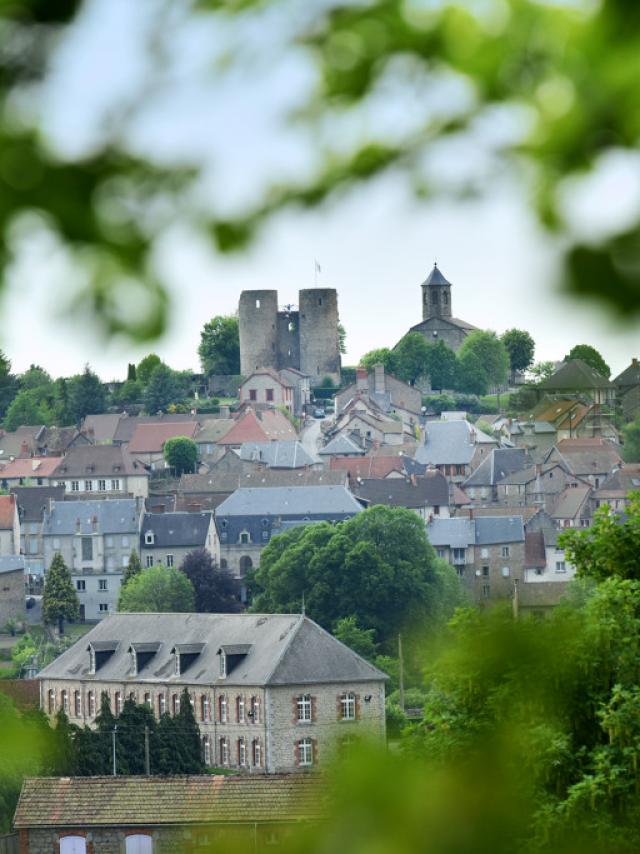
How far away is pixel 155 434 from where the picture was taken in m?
98.7

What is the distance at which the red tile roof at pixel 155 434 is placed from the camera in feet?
320

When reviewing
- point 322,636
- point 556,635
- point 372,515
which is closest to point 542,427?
point 372,515

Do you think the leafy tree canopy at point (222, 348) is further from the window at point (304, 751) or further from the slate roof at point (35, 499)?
the window at point (304, 751)

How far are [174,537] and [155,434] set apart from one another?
64.9 ft

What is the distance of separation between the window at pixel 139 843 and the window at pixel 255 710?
15.0m

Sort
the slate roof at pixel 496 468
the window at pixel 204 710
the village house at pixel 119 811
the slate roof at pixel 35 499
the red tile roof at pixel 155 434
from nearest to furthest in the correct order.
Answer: the village house at pixel 119 811, the window at pixel 204 710, the slate roof at pixel 35 499, the slate roof at pixel 496 468, the red tile roof at pixel 155 434

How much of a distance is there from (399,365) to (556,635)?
112338mm

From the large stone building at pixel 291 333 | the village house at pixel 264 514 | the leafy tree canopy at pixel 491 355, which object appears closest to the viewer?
the village house at pixel 264 514

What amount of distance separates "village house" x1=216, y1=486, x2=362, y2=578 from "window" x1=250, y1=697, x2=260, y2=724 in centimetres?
2539

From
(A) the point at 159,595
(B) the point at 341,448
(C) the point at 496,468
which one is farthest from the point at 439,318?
(A) the point at 159,595

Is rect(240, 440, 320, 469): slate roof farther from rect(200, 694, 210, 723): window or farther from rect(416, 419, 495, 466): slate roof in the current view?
rect(200, 694, 210, 723): window

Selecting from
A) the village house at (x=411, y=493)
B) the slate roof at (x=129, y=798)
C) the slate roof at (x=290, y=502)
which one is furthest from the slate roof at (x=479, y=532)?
the slate roof at (x=129, y=798)

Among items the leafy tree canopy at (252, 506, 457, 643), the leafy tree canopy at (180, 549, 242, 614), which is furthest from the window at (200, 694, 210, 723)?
the leafy tree canopy at (180, 549, 242, 614)

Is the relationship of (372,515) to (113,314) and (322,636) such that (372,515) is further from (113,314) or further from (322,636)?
(113,314)
